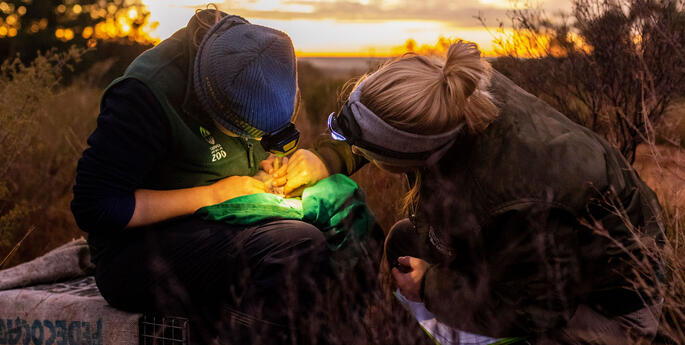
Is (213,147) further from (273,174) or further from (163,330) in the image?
(163,330)

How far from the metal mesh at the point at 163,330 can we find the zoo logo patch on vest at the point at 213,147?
65cm

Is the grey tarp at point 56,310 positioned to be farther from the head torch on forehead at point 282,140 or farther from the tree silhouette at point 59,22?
the tree silhouette at point 59,22

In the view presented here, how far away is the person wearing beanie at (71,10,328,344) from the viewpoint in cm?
201

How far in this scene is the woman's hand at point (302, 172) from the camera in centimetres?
254

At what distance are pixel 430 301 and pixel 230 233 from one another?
0.81 metres

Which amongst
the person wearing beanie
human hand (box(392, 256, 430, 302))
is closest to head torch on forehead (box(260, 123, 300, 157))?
the person wearing beanie

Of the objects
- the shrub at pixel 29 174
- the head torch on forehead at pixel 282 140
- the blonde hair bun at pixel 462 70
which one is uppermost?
the blonde hair bun at pixel 462 70

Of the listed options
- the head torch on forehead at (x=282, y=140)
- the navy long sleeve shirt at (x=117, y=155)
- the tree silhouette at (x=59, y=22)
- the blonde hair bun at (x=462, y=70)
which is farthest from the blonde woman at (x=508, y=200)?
the tree silhouette at (x=59, y=22)

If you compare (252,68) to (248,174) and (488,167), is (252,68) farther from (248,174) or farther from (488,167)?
(488,167)

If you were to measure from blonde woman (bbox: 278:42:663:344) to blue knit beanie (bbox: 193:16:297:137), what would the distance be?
9.8 inches

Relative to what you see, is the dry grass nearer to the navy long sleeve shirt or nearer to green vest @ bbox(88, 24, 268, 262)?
green vest @ bbox(88, 24, 268, 262)

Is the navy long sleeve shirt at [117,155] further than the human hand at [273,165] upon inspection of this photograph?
No

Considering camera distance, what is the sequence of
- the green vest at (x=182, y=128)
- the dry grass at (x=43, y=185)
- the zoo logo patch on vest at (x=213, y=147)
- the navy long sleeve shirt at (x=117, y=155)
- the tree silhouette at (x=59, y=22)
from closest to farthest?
the navy long sleeve shirt at (x=117, y=155) < the green vest at (x=182, y=128) < the zoo logo patch on vest at (x=213, y=147) < the dry grass at (x=43, y=185) < the tree silhouette at (x=59, y=22)

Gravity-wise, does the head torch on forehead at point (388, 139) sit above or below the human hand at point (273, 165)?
above
